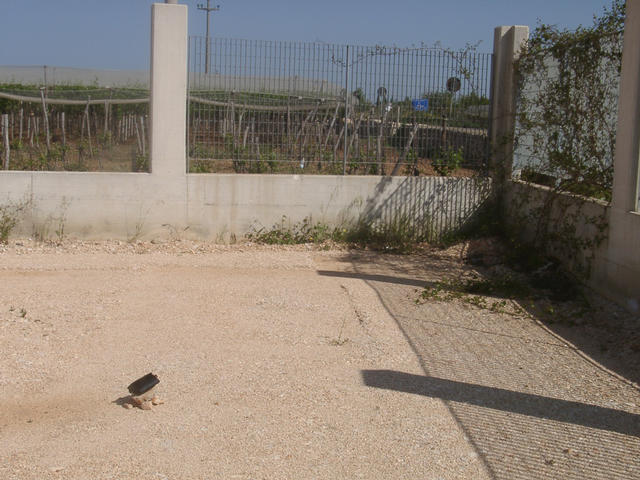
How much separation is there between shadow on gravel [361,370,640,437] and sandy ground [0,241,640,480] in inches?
0.7

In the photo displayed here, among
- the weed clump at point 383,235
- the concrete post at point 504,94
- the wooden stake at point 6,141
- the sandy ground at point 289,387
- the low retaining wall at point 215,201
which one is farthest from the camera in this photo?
the concrete post at point 504,94

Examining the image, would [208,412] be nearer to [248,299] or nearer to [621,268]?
[248,299]

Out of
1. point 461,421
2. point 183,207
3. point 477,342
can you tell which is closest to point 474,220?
point 183,207

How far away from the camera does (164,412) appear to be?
195 inches

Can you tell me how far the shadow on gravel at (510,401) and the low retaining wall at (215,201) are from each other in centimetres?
567

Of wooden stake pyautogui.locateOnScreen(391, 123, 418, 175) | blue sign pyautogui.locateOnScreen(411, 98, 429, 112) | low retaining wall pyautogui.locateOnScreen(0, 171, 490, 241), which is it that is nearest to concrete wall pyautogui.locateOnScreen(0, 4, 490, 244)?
low retaining wall pyautogui.locateOnScreen(0, 171, 490, 241)

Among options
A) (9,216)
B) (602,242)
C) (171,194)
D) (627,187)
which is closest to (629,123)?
(627,187)

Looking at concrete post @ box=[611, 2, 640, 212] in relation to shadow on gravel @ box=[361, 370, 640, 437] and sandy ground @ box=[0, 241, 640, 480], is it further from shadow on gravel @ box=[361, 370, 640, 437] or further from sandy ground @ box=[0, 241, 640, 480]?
shadow on gravel @ box=[361, 370, 640, 437]

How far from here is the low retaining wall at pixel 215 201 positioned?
10.5 metres

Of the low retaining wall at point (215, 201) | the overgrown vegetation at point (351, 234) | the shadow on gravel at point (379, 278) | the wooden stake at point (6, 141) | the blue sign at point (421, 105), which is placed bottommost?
the shadow on gravel at point (379, 278)

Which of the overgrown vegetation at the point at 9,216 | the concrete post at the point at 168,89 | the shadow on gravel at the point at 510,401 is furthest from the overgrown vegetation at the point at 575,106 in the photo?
the overgrown vegetation at the point at 9,216

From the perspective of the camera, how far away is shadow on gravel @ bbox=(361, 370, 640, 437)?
505 centimetres

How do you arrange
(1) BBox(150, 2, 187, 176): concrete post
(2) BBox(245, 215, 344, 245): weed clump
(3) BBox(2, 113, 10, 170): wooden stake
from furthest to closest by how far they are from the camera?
(2) BBox(245, 215, 344, 245): weed clump < (3) BBox(2, 113, 10, 170): wooden stake < (1) BBox(150, 2, 187, 176): concrete post

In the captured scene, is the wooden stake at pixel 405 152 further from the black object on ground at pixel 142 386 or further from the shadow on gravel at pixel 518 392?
the black object on ground at pixel 142 386
